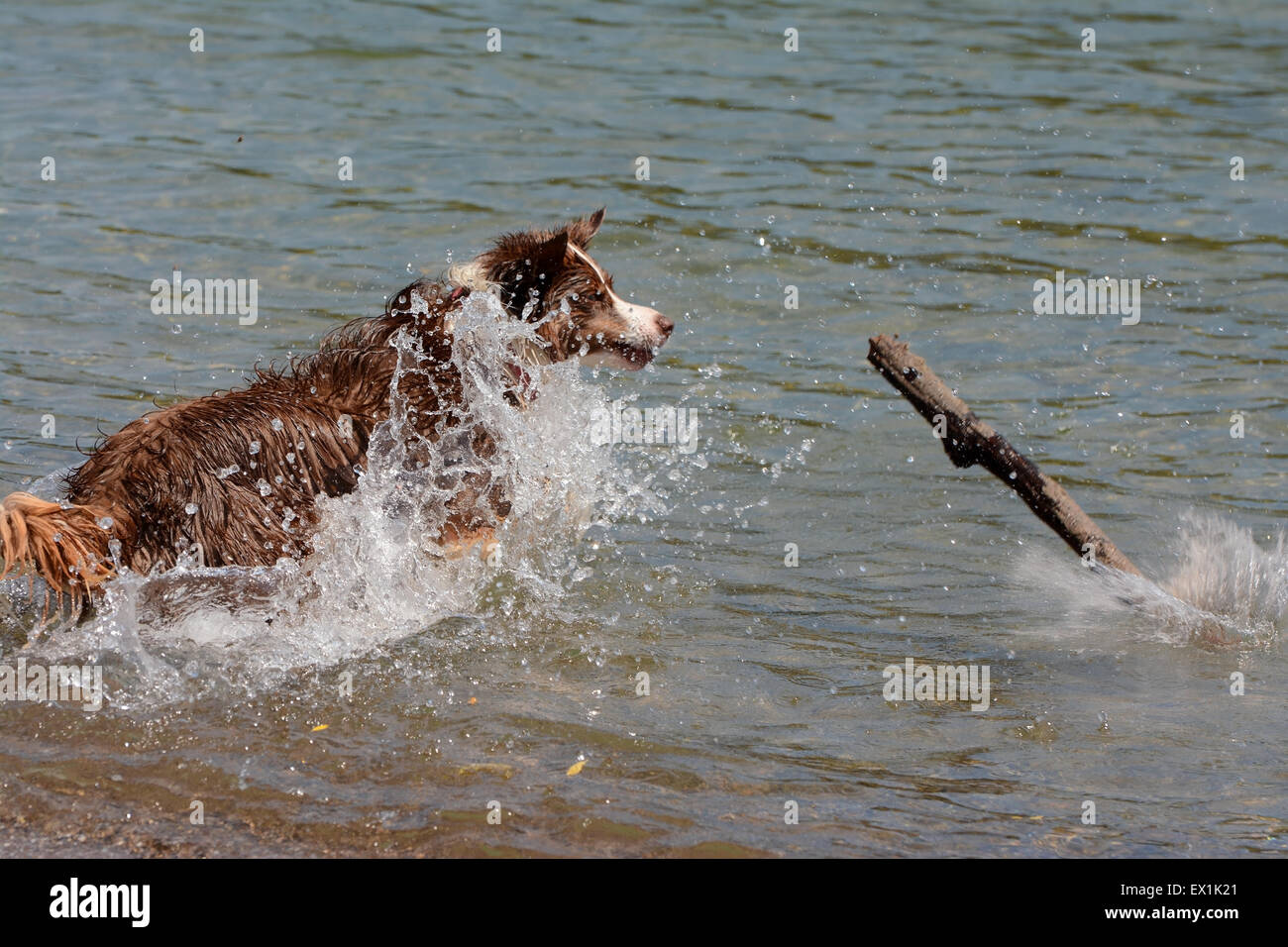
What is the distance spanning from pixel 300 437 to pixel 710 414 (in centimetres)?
338

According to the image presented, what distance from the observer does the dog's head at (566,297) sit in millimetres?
6598

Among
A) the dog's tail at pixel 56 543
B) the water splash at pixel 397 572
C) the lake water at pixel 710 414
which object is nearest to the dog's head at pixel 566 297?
the water splash at pixel 397 572

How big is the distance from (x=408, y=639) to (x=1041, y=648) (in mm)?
2618

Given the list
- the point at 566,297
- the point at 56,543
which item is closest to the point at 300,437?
the point at 56,543

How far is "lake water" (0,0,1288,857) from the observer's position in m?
5.21

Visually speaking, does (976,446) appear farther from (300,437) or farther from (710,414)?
(710,414)

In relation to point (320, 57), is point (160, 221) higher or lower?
lower

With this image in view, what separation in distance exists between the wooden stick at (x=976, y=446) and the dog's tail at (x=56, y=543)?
305cm

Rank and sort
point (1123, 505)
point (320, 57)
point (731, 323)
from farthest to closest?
point (320, 57)
point (731, 323)
point (1123, 505)

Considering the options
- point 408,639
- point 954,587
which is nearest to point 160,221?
point 408,639

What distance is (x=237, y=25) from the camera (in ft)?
52.5

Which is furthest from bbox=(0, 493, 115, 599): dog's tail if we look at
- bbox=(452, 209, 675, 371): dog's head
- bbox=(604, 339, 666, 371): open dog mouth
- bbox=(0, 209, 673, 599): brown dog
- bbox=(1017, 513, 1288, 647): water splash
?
bbox=(1017, 513, 1288, 647): water splash

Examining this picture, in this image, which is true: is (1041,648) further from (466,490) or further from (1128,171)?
(1128,171)

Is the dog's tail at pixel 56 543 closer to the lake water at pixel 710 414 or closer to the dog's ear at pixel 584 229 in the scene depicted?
the lake water at pixel 710 414
